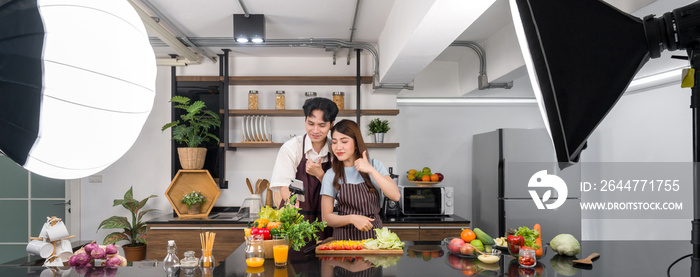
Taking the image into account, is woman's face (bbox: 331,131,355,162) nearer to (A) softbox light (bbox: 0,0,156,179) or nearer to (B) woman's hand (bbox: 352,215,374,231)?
(B) woman's hand (bbox: 352,215,374,231)

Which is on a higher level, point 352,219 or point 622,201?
point 352,219

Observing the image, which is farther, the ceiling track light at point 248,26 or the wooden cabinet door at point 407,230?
the wooden cabinet door at point 407,230

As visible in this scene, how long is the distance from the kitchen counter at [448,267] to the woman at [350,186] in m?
0.35

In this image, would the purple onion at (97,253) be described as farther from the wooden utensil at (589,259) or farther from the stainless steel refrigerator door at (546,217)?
the stainless steel refrigerator door at (546,217)

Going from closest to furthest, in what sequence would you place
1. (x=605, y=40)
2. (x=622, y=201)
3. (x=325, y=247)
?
(x=605, y=40), (x=325, y=247), (x=622, y=201)

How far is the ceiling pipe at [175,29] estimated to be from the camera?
3240mm

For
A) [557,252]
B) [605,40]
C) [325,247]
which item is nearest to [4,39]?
[605,40]

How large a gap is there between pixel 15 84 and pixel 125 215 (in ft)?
14.6

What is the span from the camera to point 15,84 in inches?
27.6

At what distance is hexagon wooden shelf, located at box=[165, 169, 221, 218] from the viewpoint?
14.5ft

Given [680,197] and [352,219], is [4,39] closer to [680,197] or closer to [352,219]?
[352,219]

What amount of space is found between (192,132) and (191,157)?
25 centimetres

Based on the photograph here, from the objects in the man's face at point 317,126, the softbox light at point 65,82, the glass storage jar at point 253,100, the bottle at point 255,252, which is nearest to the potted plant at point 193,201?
the glass storage jar at point 253,100

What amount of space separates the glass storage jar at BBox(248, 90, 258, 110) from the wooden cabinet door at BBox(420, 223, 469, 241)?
2.04 m
